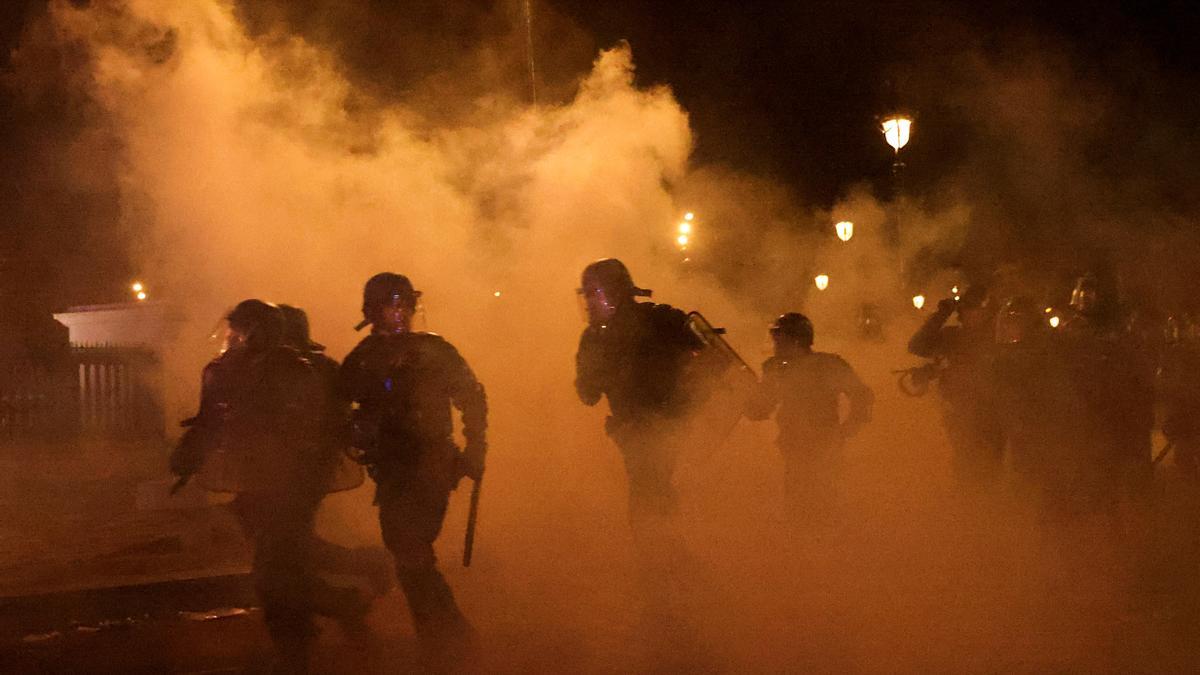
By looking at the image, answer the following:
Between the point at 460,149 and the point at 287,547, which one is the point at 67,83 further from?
the point at 287,547

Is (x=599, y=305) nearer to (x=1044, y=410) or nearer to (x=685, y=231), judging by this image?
→ (x=1044, y=410)

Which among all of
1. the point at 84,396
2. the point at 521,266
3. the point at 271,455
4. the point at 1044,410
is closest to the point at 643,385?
the point at 271,455

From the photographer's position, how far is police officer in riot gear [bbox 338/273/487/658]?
430cm

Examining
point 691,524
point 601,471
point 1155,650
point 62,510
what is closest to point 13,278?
point 62,510

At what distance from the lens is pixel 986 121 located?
527 inches

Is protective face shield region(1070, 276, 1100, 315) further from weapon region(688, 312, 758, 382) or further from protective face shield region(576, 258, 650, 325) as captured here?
protective face shield region(576, 258, 650, 325)

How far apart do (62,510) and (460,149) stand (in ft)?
12.8

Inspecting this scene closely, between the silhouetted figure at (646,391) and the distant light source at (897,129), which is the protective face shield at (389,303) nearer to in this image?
the silhouetted figure at (646,391)

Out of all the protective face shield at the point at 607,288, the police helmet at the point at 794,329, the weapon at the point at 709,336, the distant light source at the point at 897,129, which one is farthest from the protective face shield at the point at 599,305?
the distant light source at the point at 897,129

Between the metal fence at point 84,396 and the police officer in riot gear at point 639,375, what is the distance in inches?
352

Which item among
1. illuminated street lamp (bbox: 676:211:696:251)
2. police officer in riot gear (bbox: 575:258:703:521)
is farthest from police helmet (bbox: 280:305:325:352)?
illuminated street lamp (bbox: 676:211:696:251)

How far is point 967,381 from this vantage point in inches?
277

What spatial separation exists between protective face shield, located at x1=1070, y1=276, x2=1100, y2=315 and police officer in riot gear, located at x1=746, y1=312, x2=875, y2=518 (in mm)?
1528

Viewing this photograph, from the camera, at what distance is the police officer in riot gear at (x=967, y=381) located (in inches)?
276
